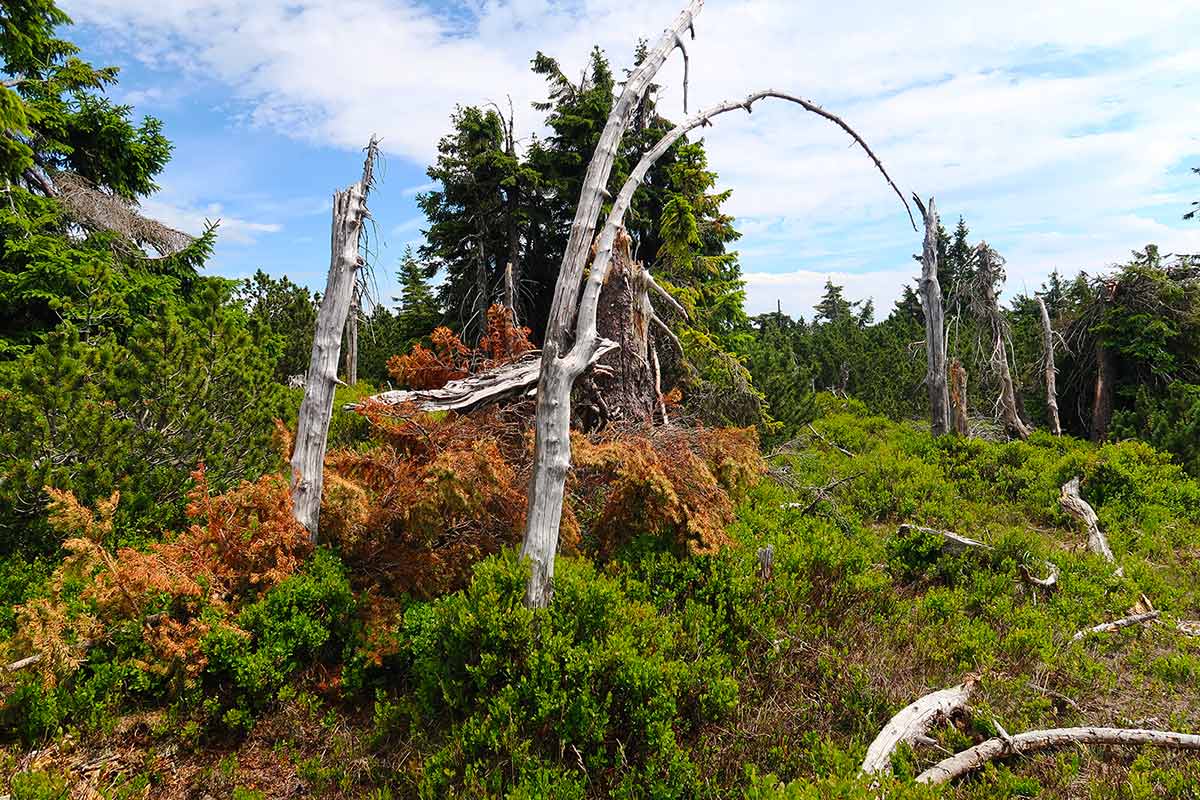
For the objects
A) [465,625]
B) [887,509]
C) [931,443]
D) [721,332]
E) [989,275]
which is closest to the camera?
[465,625]

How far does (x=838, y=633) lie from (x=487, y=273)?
13.5 metres

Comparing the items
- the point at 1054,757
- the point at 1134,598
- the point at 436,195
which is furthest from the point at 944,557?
the point at 436,195

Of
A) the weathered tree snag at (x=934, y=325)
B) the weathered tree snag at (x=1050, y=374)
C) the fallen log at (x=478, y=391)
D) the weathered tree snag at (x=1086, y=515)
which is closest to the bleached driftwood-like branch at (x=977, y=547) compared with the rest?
the weathered tree snag at (x=1086, y=515)

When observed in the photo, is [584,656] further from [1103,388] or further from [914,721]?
[1103,388]

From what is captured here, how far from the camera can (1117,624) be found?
5.53 m

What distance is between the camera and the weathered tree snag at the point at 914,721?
362 cm

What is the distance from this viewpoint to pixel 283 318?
23.4m

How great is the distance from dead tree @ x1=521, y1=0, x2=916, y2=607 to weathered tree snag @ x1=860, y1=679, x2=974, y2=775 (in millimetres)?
2321

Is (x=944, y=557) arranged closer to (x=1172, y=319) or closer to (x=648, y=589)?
(x=648, y=589)

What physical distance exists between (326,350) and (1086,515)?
393 inches

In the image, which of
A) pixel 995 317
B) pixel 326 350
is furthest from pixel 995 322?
pixel 326 350

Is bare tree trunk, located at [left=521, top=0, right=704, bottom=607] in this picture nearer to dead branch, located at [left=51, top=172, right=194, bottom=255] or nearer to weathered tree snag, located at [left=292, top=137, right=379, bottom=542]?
weathered tree snag, located at [left=292, top=137, right=379, bottom=542]

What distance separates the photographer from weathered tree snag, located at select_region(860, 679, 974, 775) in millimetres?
3615

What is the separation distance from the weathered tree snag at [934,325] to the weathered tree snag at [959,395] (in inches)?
27.3
